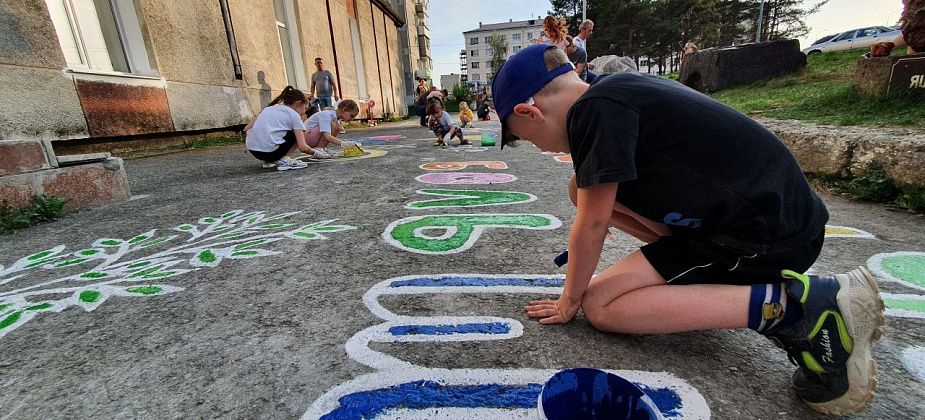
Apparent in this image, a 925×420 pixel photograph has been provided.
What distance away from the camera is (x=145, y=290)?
5.80ft

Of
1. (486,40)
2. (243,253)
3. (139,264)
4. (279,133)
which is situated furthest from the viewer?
(486,40)

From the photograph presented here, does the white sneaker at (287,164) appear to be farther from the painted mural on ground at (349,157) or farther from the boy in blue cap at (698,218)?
the boy in blue cap at (698,218)

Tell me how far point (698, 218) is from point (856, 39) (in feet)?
91.0

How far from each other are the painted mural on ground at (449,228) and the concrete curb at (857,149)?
2.38 m

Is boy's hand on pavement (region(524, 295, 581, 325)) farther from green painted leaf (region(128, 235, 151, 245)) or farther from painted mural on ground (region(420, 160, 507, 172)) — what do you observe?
painted mural on ground (region(420, 160, 507, 172))

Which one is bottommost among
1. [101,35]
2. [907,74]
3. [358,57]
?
[907,74]

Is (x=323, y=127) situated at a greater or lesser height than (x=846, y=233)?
greater

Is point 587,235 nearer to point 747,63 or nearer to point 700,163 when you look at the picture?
point 700,163

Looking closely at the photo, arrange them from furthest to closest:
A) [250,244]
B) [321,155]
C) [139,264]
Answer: [321,155], [250,244], [139,264]

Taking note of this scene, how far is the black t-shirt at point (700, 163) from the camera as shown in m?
1.15

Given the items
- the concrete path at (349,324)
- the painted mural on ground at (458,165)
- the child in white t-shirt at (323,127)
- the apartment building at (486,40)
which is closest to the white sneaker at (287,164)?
the child in white t-shirt at (323,127)

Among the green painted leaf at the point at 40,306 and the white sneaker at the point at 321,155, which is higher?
the white sneaker at the point at 321,155

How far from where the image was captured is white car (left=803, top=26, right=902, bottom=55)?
18.7 metres

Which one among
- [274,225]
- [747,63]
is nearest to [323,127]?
[274,225]
